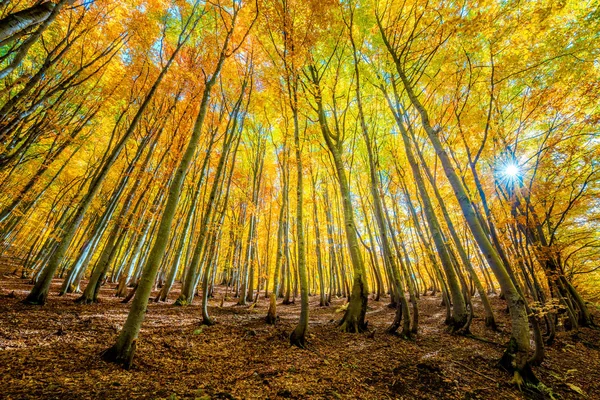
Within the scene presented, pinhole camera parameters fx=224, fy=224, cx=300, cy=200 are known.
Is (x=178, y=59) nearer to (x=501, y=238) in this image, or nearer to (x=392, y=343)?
(x=392, y=343)

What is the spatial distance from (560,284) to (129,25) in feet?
49.4

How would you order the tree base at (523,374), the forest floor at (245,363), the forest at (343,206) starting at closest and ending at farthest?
the forest floor at (245,363), the forest at (343,206), the tree base at (523,374)

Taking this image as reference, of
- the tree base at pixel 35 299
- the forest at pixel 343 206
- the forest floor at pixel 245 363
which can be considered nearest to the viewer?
the forest floor at pixel 245 363

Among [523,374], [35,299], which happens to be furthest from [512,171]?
[35,299]

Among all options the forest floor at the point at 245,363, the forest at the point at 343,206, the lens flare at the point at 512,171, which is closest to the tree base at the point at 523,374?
the forest at the point at 343,206

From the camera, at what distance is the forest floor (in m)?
2.65

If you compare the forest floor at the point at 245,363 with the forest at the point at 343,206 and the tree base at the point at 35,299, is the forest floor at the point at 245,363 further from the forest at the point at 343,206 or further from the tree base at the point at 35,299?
the tree base at the point at 35,299

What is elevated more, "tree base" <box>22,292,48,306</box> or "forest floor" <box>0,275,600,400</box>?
"tree base" <box>22,292,48,306</box>

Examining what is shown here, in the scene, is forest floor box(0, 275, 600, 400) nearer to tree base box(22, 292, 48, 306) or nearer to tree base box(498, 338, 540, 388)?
tree base box(498, 338, 540, 388)

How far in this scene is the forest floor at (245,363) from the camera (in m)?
2.65

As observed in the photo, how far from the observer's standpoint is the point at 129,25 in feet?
22.5

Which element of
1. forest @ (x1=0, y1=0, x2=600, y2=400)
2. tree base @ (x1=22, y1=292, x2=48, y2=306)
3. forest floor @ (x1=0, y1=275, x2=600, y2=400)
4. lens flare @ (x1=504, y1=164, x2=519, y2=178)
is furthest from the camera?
lens flare @ (x1=504, y1=164, x2=519, y2=178)

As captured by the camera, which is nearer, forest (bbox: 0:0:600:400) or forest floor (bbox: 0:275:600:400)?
forest floor (bbox: 0:275:600:400)

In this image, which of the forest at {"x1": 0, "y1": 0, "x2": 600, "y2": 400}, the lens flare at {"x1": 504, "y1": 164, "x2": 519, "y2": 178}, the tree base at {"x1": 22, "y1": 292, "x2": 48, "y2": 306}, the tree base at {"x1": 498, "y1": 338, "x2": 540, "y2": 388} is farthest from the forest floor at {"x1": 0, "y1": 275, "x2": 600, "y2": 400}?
the lens flare at {"x1": 504, "y1": 164, "x2": 519, "y2": 178}
